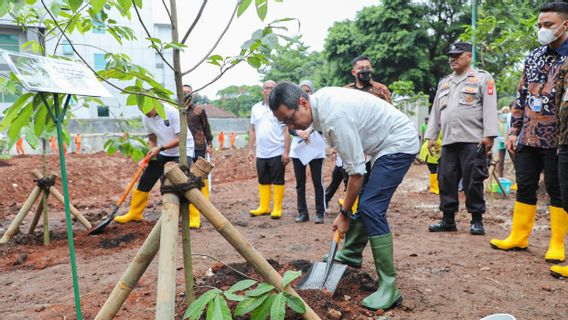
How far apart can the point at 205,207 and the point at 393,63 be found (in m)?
19.2

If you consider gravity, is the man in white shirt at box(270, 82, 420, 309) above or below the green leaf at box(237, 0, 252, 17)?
below

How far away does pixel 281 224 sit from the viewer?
5.51 metres

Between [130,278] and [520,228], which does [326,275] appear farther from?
[520,228]

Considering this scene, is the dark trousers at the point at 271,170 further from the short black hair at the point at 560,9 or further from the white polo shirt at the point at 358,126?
the short black hair at the point at 560,9

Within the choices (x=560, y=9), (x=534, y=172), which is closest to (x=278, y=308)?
(x=534, y=172)

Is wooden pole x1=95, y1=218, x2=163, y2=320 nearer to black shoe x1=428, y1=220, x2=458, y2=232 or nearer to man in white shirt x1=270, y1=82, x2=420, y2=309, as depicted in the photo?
man in white shirt x1=270, y1=82, x2=420, y2=309

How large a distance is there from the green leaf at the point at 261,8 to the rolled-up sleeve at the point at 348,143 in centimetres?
91

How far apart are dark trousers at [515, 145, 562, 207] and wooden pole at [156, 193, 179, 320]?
9.70 feet

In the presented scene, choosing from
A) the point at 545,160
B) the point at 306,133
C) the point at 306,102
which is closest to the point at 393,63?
the point at 306,133

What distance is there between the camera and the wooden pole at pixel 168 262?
1.87m

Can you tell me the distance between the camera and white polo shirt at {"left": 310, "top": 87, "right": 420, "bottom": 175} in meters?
2.64

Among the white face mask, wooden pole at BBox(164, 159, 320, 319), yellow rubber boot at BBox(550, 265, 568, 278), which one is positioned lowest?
yellow rubber boot at BBox(550, 265, 568, 278)

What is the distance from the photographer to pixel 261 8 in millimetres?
1888

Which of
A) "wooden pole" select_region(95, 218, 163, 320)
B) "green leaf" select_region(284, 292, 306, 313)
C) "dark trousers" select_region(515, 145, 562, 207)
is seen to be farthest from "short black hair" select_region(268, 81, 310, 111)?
"dark trousers" select_region(515, 145, 562, 207)
